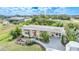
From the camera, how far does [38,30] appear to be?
2158 millimetres

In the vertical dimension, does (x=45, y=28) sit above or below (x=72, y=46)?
above

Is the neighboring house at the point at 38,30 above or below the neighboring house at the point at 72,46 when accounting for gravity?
above

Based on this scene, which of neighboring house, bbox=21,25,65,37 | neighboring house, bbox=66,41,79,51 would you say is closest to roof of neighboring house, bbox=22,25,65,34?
neighboring house, bbox=21,25,65,37

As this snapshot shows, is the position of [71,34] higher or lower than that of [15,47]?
higher

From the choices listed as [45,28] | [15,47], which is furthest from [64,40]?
[15,47]

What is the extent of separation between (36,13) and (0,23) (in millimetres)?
346

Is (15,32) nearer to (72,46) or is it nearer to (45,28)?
(45,28)

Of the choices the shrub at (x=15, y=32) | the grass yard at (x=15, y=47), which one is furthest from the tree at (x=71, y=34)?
the shrub at (x=15, y=32)

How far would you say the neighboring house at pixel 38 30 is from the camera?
7.02 ft

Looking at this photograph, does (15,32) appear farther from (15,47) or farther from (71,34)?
(71,34)

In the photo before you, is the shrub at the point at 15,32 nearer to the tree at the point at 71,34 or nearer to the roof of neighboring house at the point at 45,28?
the roof of neighboring house at the point at 45,28

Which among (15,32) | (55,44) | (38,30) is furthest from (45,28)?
(15,32)

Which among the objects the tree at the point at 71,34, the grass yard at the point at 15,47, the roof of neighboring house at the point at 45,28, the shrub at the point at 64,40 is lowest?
the grass yard at the point at 15,47
